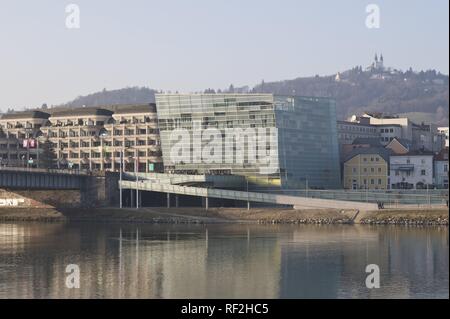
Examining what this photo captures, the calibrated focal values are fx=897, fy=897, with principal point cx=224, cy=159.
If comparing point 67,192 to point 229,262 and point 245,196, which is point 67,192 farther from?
point 229,262

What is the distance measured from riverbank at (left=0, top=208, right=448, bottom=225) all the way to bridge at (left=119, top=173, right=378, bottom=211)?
2.97 metres

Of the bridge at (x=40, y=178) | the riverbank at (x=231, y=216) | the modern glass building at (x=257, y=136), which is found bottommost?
the riverbank at (x=231, y=216)

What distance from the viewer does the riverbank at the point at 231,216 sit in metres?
149

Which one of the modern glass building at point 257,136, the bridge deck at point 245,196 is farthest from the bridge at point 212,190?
the modern glass building at point 257,136

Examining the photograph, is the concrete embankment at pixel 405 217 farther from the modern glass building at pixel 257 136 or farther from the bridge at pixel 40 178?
the bridge at pixel 40 178

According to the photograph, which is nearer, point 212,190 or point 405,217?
point 405,217

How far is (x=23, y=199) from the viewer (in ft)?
616

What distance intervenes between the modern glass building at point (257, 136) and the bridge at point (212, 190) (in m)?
6.13

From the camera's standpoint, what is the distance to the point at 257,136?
19150 centimetres

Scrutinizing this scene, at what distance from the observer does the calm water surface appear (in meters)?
77.2

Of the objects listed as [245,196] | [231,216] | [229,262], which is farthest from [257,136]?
[229,262]

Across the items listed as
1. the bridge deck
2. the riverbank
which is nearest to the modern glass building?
the bridge deck

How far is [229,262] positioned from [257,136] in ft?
314
